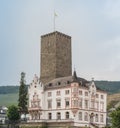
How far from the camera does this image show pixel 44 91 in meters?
125

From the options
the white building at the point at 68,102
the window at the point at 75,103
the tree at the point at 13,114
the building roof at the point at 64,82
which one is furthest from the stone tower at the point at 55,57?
the window at the point at 75,103

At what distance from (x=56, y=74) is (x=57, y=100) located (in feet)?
47.6

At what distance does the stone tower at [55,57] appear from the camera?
134 m

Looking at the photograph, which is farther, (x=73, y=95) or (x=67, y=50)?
(x=67, y=50)

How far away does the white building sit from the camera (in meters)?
115

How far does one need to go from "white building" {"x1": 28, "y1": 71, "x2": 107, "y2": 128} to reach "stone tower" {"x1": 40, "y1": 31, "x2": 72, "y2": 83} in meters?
7.46

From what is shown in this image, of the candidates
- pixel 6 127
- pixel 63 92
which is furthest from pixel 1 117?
pixel 63 92

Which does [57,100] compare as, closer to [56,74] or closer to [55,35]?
[56,74]

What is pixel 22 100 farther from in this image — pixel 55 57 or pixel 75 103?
pixel 75 103

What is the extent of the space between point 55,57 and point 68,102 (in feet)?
74.6

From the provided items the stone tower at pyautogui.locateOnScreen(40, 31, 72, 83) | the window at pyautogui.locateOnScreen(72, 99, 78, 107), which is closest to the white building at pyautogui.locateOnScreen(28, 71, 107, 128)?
the window at pyautogui.locateOnScreen(72, 99, 78, 107)

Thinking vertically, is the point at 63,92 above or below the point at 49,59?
below

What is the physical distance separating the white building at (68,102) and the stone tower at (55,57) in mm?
7460

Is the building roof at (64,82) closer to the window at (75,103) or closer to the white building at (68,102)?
the white building at (68,102)
